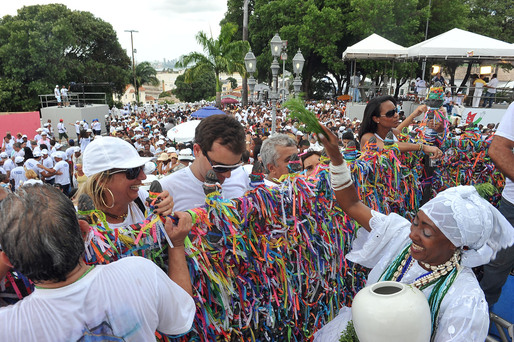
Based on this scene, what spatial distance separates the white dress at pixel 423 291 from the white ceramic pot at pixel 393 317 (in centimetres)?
23

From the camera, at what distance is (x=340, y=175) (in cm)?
217

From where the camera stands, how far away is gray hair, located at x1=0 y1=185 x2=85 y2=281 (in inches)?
45.2

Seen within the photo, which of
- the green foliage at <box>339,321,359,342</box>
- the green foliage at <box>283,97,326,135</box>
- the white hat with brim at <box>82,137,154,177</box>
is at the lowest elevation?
the green foliage at <box>339,321,359,342</box>

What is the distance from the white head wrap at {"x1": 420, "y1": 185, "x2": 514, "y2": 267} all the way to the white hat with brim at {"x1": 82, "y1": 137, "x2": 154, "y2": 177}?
1.63 meters

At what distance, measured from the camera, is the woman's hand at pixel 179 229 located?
167 cm

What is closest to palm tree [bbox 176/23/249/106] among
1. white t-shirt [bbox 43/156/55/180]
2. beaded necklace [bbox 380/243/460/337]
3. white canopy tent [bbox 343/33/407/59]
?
white canopy tent [bbox 343/33/407/59]

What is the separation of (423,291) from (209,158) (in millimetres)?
1548

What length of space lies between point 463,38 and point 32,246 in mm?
19105

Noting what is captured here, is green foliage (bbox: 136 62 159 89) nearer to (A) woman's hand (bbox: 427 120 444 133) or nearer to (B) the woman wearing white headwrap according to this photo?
(A) woman's hand (bbox: 427 120 444 133)

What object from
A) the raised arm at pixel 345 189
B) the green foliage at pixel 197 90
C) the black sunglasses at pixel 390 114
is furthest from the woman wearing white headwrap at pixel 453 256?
the green foliage at pixel 197 90

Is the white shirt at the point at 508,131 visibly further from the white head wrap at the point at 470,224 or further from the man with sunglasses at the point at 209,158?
the man with sunglasses at the point at 209,158

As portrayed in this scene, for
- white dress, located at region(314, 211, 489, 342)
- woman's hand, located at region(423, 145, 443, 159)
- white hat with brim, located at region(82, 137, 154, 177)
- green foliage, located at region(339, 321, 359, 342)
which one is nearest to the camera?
white dress, located at region(314, 211, 489, 342)

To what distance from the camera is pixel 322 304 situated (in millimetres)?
2584

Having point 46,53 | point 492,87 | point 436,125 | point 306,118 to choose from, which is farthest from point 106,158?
point 46,53
